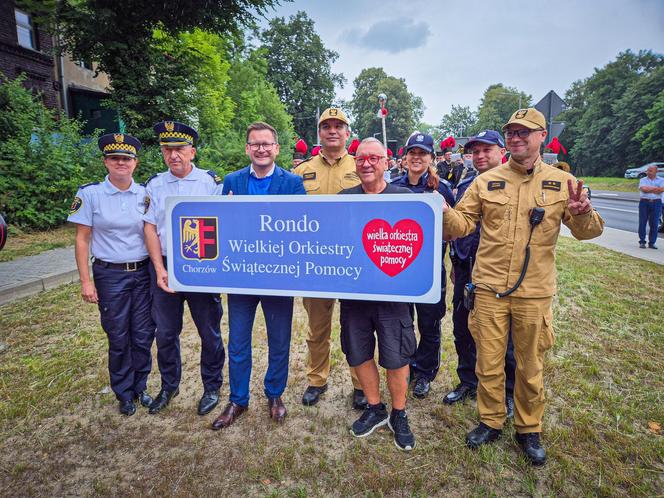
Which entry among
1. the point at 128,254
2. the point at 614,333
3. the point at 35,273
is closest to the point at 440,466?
Answer: the point at 128,254

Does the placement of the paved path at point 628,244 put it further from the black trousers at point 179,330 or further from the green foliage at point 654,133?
the green foliage at point 654,133

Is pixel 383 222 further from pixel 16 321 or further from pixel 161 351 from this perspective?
pixel 16 321

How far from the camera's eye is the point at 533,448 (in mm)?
2570

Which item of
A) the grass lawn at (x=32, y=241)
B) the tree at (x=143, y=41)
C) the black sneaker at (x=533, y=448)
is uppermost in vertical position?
the tree at (x=143, y=41)

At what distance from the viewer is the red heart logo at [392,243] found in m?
2.42

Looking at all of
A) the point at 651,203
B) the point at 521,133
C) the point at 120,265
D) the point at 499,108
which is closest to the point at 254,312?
the point at 120,265

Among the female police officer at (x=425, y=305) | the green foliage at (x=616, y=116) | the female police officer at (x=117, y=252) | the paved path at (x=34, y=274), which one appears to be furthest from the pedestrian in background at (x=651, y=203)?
the green foliage at (x=616, y=116)

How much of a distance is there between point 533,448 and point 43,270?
790 cm

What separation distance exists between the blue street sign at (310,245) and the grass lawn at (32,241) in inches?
282

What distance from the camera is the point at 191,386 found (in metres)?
3.57

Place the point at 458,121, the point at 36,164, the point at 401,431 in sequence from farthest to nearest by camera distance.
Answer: the point at 458,121, the point at 36,164, the point at 401,431

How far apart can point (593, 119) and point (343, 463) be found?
60.4m

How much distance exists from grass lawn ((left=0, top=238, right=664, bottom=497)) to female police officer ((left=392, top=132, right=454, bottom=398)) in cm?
18

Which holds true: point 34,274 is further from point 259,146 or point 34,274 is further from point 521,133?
point 521,133
